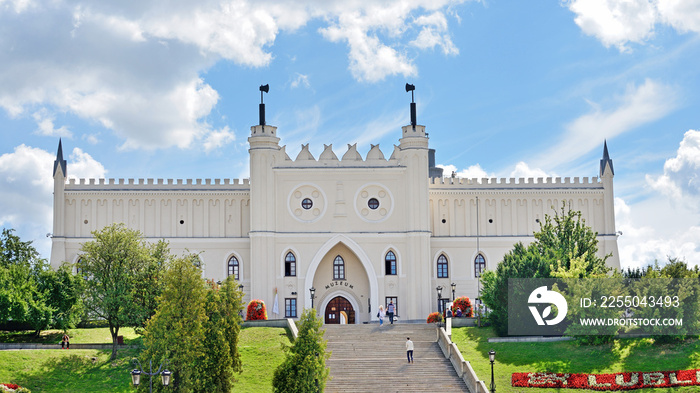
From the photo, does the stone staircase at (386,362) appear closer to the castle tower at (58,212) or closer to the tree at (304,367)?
the tree at (304,367)

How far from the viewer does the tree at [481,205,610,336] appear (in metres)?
43.5

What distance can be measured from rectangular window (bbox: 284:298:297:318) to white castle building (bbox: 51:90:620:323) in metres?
0.07

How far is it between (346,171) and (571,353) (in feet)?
64.0

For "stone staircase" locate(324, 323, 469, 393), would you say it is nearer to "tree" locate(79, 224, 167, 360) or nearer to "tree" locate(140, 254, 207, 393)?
"tree" locate(140, 254, 207, 393)

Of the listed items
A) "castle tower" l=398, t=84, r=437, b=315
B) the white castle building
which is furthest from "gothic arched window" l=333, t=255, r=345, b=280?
"castle tower" l=398, t=84, r=437, b=315

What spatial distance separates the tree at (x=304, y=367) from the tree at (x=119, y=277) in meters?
11.5

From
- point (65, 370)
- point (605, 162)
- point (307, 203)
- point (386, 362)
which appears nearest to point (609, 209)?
point (605, 162)

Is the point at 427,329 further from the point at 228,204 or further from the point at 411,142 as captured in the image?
the point at 228,204

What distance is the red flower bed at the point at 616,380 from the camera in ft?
118

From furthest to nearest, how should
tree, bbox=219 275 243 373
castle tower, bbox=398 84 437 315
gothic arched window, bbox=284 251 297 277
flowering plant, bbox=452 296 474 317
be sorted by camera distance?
gothic arched window, bbox=284 251 297 277 < castle tower, bbox=398 84 437 315 < flowering plant, bbox=452 296 474 317 < tree, bbox=219 275 243 373

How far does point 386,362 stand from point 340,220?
48.2 ft

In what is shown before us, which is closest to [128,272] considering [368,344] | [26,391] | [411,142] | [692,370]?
[26,391]

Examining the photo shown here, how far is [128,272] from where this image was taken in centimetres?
4334

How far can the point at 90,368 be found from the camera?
39719 mm
